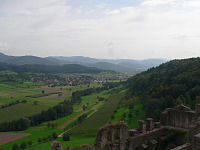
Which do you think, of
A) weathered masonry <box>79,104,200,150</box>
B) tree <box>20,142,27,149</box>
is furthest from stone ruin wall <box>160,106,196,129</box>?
tree <box>20,142,27,149</box>

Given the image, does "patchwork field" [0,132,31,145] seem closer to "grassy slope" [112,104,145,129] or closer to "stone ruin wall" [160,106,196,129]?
"grassy slope" [112,104,145,129]

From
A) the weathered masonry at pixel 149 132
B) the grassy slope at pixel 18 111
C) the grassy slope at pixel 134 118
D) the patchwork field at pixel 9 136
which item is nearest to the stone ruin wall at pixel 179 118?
the weathered masonry at pixel 149 132

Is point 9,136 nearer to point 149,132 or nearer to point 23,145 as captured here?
point 23,145

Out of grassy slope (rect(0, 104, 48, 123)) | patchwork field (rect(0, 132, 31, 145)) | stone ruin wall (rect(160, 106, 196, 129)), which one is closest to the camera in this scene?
stone ruin wall (rect(160, 106, 196, 129))

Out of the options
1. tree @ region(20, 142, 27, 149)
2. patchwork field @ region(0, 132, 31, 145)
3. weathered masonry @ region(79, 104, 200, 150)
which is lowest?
patchwork field @ region(0, 132, 31, 145)

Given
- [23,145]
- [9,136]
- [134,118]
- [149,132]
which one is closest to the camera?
[149,132]

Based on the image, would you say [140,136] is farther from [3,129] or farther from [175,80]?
[3,129]

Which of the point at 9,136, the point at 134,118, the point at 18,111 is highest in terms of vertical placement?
the point at 134,118

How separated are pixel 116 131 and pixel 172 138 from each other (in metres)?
8.41

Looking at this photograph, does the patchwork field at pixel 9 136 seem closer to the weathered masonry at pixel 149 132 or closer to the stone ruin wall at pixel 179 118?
the weathered masonry at pixel 149 132

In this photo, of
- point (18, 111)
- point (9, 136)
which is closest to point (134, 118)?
point (9, 136)

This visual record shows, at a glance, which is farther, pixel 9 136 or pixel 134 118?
pixel 9 136

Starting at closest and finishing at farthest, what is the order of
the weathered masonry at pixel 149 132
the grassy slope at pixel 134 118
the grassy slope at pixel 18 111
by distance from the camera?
the weathered masonry at pixel 149 132 → the grassy slope at pixel 134 118 → the grassy slope at pixel 18 111

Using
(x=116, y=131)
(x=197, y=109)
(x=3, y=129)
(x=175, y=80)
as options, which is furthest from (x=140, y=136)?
(x=3, y=129)
